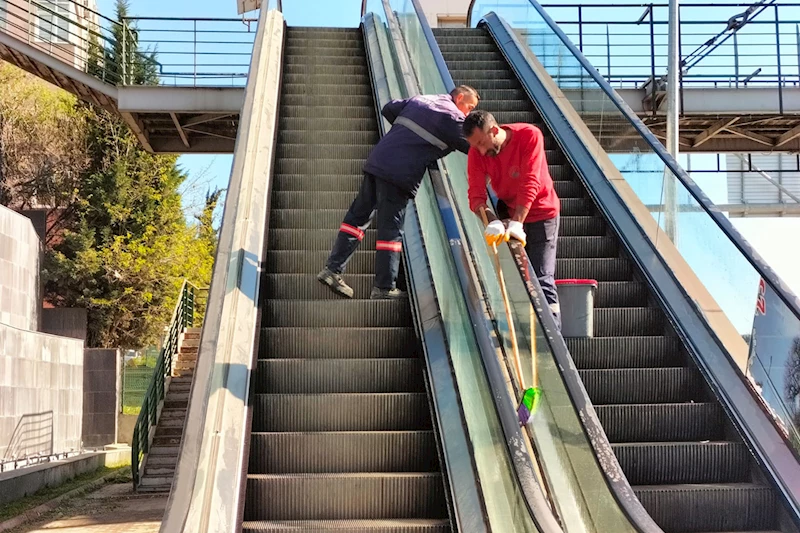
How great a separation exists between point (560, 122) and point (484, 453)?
5083mm

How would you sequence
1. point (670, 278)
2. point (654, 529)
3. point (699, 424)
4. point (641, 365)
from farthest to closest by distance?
point (670, 278)
point (641, 365)
point (699, 424)
point (654, 529)

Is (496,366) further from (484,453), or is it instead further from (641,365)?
(641,365)

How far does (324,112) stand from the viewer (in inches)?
356

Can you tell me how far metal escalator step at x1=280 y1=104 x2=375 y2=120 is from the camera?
356 inches

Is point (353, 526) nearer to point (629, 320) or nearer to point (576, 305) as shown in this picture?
point (576, 305)

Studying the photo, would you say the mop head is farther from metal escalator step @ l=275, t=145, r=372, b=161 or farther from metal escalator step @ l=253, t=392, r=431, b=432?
metal escalator step @ l=275, t=145, r=372, b=161

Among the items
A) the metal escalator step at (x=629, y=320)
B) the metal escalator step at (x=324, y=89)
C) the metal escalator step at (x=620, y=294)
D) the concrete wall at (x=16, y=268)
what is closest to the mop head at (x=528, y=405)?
the metal escalator step at (x=629, y=320)

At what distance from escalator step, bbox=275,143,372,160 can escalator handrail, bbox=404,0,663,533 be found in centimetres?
399

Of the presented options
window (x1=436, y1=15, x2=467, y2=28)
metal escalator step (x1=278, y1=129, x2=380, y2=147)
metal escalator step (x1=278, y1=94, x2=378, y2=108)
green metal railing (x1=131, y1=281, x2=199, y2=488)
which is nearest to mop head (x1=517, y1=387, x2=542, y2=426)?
metal escalator step (x1=278, y1=129, x2=380, y2=147)

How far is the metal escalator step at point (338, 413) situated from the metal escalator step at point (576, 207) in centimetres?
289

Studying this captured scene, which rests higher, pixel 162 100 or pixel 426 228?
pixel 162 100

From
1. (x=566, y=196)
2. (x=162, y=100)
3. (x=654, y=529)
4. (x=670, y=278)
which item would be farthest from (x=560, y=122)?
(x=162, y=100)

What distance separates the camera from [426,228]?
5840mm

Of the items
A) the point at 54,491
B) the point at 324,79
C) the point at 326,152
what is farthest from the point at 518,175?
the point at 54,491
